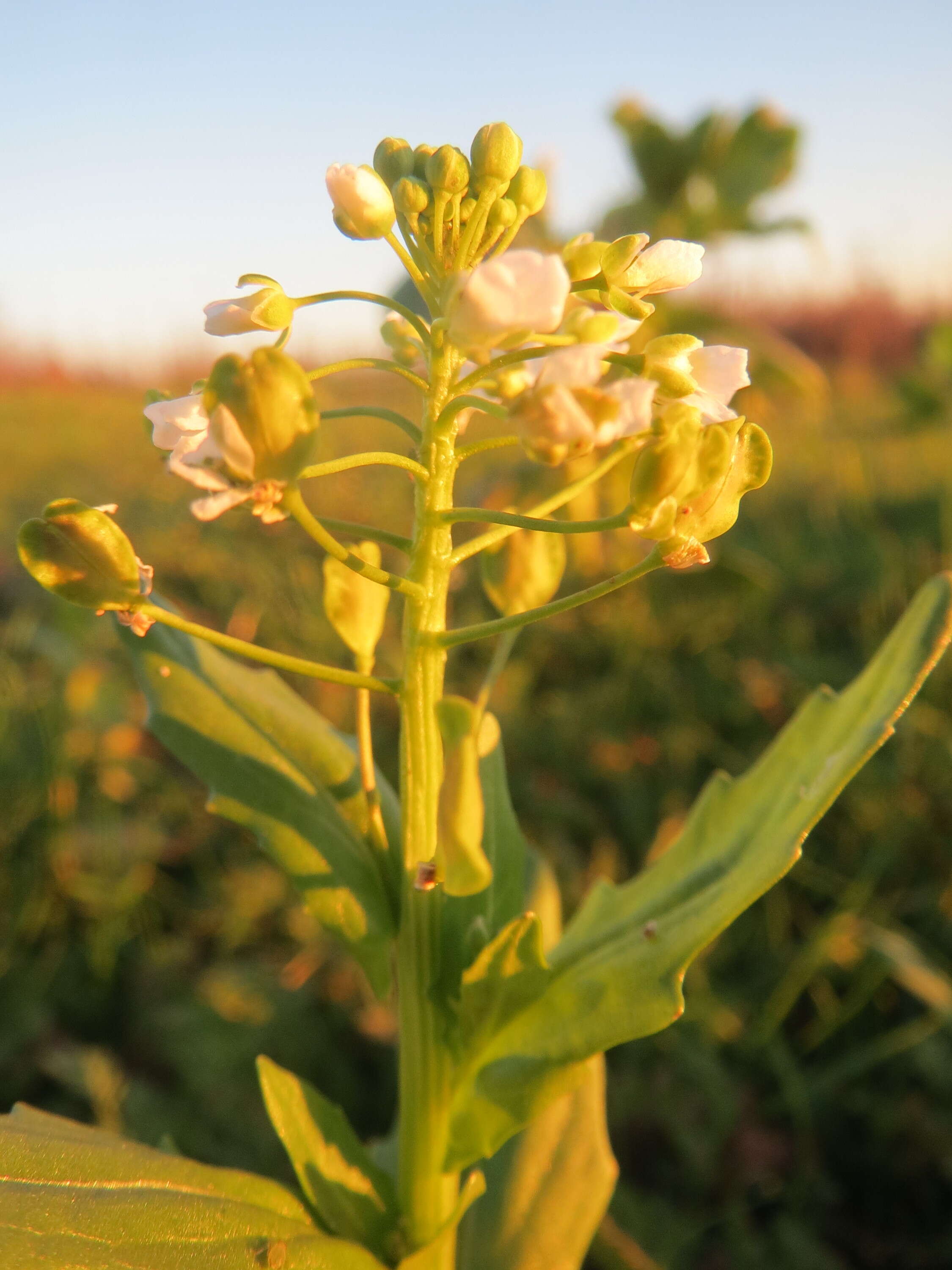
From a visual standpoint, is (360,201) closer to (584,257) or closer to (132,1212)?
(584,257)

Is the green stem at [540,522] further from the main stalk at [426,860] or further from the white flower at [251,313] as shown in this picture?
the white flower at [251,313]

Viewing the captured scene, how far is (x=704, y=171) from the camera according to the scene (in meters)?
3.23

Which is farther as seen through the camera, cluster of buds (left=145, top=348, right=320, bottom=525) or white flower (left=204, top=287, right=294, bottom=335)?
white flower (left=204, top=287, right=294, bottom=335)

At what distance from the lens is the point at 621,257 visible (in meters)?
0.78

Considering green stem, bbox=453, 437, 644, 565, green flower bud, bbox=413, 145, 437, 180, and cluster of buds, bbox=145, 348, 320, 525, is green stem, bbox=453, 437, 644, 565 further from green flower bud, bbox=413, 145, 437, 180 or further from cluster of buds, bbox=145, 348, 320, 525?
green flower bud, bbox=413, 145, 437, 180

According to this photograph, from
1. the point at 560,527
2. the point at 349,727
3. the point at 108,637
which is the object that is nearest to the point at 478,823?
the point at 560,527

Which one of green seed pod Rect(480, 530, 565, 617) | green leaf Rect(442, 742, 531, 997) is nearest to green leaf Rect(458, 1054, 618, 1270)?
green leaf Rect(442, 742, 531, 997)

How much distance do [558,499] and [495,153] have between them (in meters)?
0.26

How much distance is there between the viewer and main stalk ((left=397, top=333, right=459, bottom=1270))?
0.81 meters

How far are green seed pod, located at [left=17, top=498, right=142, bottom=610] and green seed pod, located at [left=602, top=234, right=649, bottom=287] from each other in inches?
16.0

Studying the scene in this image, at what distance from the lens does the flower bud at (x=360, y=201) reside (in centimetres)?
78

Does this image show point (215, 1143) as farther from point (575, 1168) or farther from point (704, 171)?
point (704, 171)

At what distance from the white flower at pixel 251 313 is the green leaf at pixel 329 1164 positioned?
0.59 meters

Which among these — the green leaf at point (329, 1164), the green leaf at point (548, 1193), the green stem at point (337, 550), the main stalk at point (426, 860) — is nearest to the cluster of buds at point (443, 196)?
the main stalk at point (426, 860)
